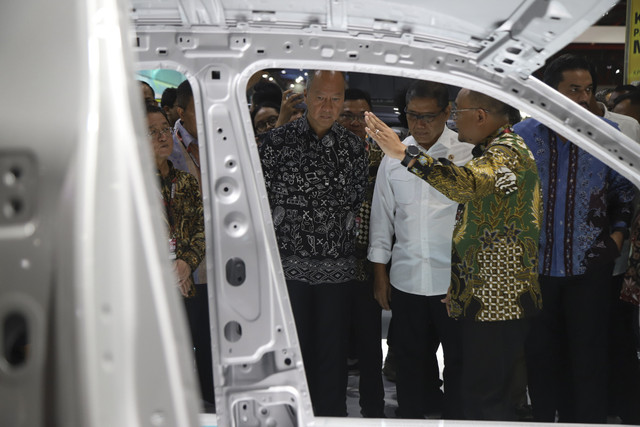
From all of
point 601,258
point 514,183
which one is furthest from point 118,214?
point 601,258

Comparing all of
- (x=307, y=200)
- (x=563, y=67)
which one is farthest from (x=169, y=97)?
(x=563, y=67)

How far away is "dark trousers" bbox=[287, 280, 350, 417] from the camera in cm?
287

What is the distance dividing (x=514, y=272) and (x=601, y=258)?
1.75 feet

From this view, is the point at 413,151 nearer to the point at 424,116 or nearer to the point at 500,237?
the point at 500,237

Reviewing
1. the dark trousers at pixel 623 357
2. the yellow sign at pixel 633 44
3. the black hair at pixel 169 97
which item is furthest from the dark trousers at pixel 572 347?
the yellow sign at pixel 633 44

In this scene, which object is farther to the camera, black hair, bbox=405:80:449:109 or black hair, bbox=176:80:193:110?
black hair, bbox=176:80:193:110

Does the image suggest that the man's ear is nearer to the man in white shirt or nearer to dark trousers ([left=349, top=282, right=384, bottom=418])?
the man in white shirt

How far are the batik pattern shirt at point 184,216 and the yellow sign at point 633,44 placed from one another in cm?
387

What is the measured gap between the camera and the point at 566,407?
2949 mm

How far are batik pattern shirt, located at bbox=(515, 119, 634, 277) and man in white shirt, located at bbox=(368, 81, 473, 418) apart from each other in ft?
1.22

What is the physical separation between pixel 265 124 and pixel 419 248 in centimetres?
158

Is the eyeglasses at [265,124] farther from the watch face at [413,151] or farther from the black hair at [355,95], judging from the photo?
the watch face at [413,151]

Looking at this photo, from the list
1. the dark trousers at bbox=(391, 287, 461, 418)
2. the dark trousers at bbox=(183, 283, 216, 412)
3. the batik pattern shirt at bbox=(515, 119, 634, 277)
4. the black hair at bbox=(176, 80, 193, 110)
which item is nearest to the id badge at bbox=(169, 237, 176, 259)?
the dark trousers at bbox=(183, 283, 216, 412)

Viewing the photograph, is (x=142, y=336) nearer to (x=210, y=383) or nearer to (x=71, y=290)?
(x=71, y=290)
